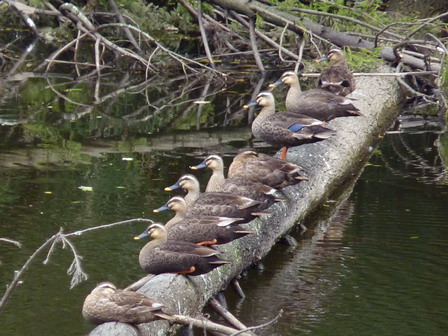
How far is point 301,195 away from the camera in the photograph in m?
9.80

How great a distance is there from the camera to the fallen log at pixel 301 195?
687 centimetres

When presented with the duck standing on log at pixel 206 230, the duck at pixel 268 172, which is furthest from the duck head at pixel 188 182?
the duck standing on log at pixel 206 230

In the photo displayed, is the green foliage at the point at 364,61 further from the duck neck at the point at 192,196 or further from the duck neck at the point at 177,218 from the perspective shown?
the duck neck at the point at 177,218

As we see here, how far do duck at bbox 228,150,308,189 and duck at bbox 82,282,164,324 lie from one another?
295 centimetres

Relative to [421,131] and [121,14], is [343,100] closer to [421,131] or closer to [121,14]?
[421,131]

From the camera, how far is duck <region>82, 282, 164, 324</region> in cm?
612

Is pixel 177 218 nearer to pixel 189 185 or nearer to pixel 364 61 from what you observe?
pixel 189 185

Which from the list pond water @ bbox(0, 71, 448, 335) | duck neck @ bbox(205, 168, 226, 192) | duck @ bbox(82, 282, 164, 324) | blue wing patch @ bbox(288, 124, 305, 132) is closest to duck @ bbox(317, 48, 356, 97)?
pond water @ bbox(0, 71, 448, 335)

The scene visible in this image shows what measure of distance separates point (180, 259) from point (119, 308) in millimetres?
994

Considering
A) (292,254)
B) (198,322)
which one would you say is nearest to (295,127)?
(292,254)

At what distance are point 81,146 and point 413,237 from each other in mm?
5683

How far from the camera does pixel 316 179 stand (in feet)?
34.0

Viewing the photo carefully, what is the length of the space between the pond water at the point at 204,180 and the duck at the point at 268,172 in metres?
0.72

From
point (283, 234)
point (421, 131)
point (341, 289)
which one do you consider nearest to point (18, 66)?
point (421, 131)
